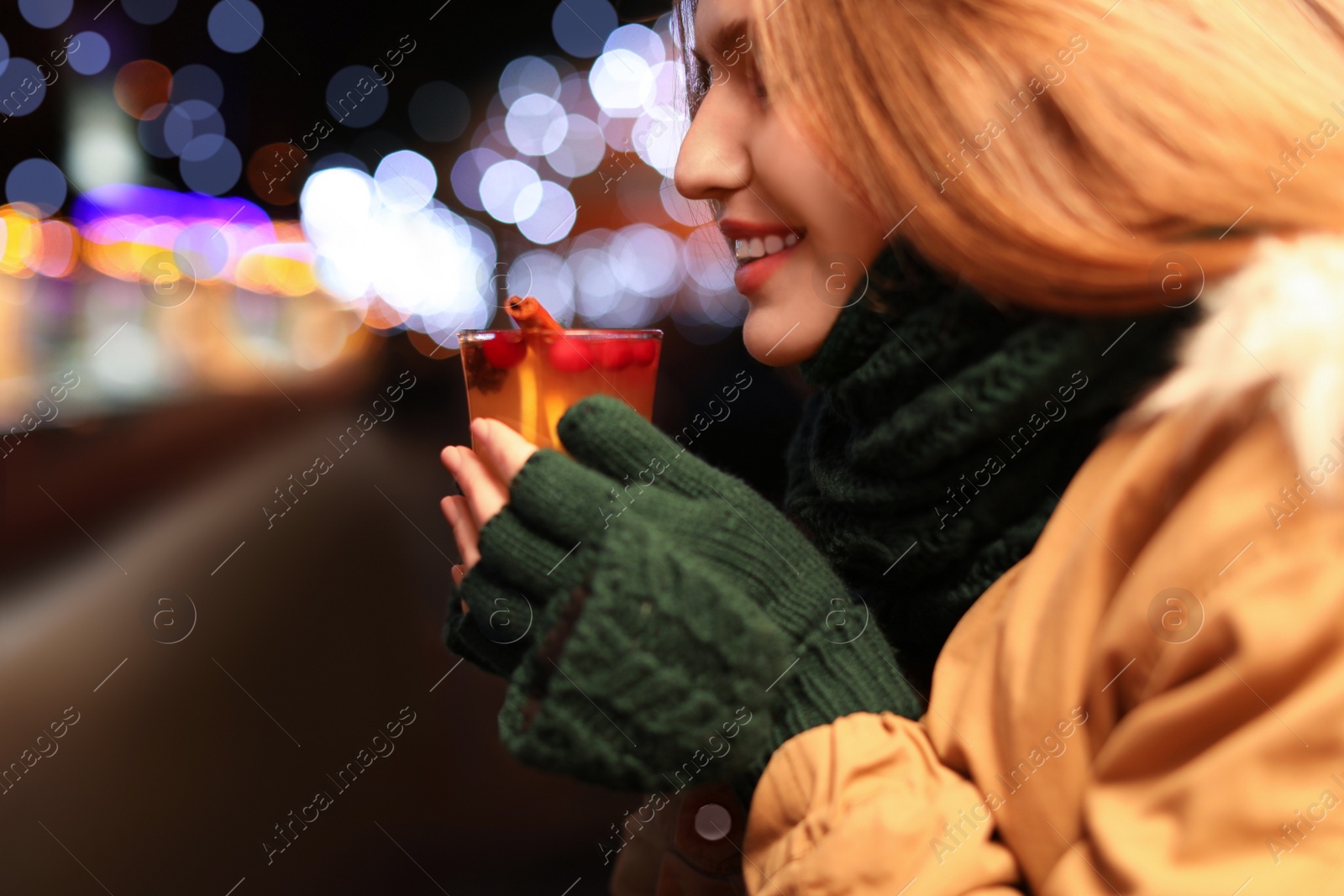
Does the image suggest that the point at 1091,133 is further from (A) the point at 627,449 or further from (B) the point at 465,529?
(B) the point at 465,529

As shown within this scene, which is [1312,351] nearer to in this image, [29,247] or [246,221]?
[29,247]

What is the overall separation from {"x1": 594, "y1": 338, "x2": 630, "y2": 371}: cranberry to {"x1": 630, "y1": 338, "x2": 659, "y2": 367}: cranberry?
0.01 meters

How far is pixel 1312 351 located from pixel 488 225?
18749 mm

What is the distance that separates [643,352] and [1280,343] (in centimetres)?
74

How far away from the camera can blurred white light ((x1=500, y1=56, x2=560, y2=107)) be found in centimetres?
1019

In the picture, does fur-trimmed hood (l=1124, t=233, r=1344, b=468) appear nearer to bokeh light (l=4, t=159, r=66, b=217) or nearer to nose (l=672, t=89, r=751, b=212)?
nose (l=672, t=89, r=751, b=212)

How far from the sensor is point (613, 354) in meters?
1.19

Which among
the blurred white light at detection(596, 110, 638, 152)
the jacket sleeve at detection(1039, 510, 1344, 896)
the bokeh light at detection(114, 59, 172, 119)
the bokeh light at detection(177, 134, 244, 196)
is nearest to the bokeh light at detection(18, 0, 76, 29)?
the bokeh light at detection(114, 59, 172, 119)

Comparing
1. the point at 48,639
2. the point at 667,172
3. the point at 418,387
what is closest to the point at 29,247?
the point at 418,387

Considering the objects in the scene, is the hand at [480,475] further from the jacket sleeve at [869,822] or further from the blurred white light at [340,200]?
the blurred white light at [340,200]

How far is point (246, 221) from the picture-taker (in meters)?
18.8

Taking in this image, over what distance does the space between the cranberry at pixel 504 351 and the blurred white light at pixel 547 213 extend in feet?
48.7

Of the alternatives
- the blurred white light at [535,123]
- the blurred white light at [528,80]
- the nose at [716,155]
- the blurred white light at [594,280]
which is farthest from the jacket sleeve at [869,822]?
the blurred white light at [535,123]

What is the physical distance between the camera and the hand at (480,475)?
3.48 ft
